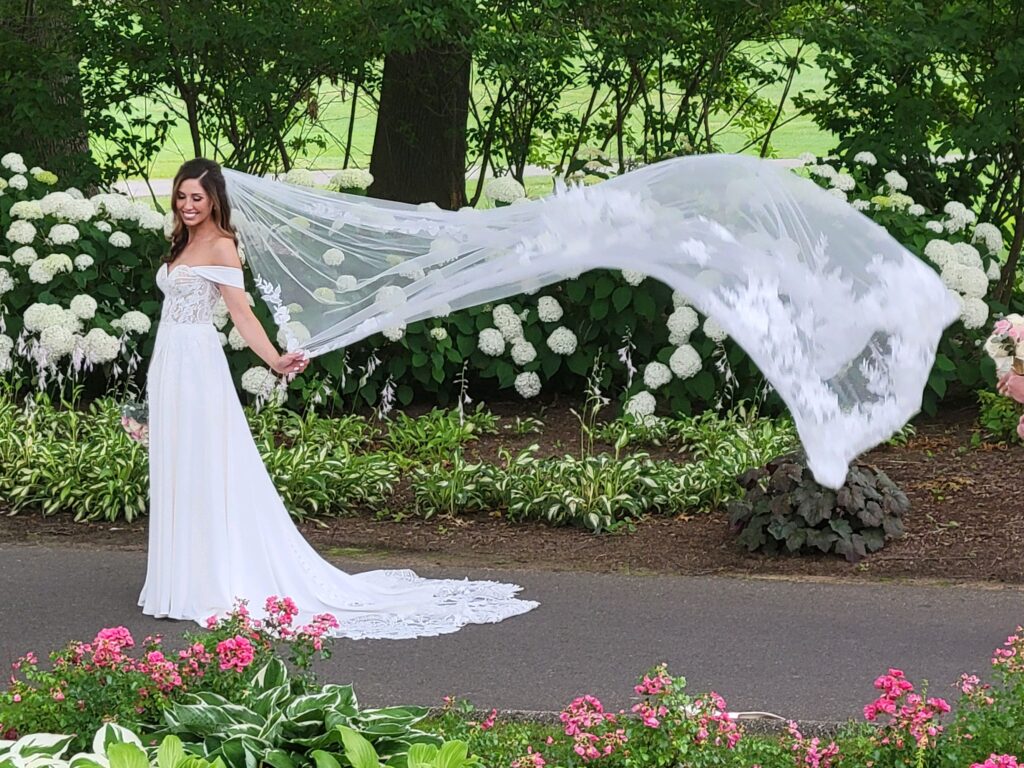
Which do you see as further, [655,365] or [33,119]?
[33,119]

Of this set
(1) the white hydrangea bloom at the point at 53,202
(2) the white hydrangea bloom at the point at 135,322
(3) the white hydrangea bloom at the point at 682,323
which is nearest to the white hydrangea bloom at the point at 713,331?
(3) the white hydrangea bloom at the point at 682,323

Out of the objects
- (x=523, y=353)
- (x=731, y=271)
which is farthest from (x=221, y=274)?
(x=523, y=353)

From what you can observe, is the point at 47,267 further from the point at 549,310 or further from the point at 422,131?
the point at 549,310

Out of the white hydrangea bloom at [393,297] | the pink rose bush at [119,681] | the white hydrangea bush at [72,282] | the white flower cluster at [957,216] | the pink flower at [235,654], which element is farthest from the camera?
the white flower cluster at [957,216]

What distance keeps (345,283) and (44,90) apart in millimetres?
4902

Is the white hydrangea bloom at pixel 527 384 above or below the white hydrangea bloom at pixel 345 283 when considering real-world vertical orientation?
below

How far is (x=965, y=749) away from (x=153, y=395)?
395 centimetres

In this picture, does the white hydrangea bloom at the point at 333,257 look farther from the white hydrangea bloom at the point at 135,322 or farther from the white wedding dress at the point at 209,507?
the white hydrangea bloom at the point at 135,322

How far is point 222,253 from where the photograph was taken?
673 centimetres

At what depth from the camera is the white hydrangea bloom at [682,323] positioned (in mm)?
9781

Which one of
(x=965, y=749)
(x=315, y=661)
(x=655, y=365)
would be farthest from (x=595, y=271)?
(x=965, y=749)

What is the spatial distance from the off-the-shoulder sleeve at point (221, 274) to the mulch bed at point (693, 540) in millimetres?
1660

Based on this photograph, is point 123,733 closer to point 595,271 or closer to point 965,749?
point 965,749

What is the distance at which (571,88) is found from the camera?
38.9ft
